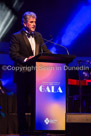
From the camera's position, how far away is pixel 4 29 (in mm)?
5438

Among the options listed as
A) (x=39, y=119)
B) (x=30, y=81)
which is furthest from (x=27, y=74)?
(x=39, y=119)

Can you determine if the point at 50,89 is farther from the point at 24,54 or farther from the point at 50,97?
the point at 24,54

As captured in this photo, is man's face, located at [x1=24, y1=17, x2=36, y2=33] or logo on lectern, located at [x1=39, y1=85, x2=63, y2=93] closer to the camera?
logo on lectern, located at [x1=39, y1=85, x2=63, y2=93]

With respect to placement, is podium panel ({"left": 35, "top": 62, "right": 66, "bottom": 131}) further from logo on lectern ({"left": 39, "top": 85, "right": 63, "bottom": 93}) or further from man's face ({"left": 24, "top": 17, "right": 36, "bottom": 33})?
man's face ({"left": 24, "top": 17, "right": 36, "bottom": 33})

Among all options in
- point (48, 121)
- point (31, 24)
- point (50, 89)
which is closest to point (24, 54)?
point (31, 24)

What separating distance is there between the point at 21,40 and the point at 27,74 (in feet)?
1.69

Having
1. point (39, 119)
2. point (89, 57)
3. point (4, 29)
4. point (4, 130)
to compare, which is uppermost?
point (4, 29)

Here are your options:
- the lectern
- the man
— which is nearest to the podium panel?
the lectern

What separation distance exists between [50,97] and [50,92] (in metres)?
0.06

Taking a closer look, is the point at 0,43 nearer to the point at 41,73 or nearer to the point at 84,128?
the point at 41,73

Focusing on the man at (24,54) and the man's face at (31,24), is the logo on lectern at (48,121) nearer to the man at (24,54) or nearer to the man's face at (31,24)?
the man at (24,54)

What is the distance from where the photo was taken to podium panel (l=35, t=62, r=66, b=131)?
130 inches

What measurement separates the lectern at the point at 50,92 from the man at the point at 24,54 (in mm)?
214

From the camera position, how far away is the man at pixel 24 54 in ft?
12.2
